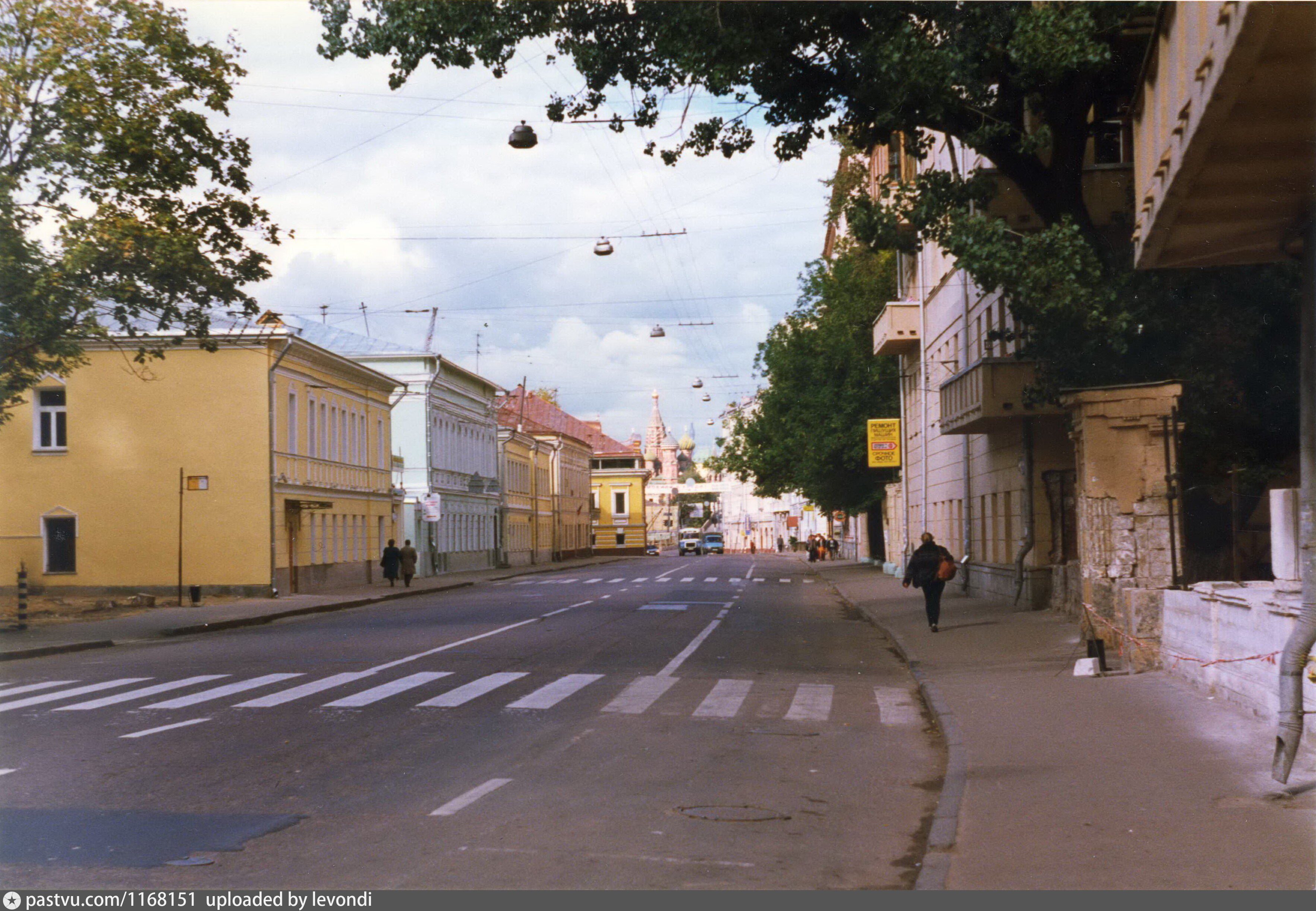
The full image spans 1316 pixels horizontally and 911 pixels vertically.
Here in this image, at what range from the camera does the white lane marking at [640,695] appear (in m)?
14.0

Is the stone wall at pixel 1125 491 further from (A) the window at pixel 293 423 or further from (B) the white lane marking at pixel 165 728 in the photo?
(A) the window at pixel 293 423

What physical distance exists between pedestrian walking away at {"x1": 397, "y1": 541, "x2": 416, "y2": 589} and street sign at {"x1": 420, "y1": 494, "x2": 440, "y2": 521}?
10.9 ft

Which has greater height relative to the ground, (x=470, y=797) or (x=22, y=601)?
(x=22, y=601)

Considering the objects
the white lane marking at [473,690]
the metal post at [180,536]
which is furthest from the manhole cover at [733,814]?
the metal post at [180,536]

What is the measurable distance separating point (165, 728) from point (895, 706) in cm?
699

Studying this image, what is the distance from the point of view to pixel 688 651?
21.0m

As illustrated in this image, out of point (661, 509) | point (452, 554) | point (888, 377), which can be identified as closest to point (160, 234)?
point (888, 377)

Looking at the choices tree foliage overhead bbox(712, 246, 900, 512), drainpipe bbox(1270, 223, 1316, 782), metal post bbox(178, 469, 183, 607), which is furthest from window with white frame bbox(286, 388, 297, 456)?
drainpipe bbox(1270, 223, 1316, 782)

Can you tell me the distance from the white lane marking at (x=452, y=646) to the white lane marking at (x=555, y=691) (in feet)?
9.07

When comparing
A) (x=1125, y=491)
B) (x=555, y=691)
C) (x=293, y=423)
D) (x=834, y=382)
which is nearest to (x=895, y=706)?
(x=555, y=691)

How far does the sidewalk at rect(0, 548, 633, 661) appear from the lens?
23906 mm

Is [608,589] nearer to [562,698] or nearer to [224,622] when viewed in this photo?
[224,622]

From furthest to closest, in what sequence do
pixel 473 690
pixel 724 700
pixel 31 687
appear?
1. pixel 31 687
2. pixel 473 690
3. pixel 724 700

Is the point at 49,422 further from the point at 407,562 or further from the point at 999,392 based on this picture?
the point at 999,392
